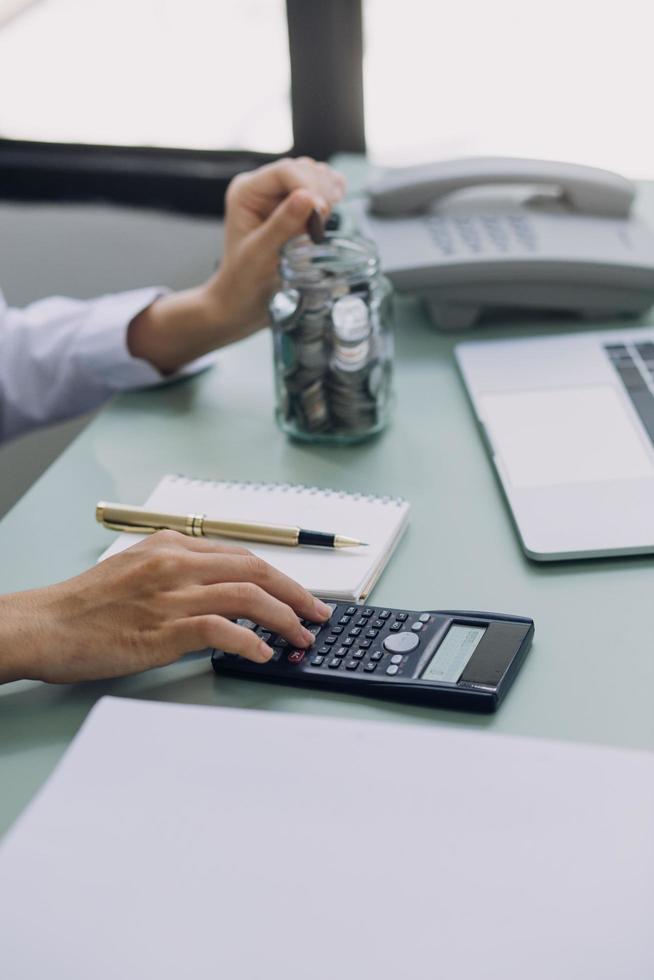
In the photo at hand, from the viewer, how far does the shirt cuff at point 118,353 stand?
102cm

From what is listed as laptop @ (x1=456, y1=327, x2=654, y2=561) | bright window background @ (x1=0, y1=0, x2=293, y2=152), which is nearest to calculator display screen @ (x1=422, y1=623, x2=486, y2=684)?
laptop @ (x1=456, y1=327, x2=654, y2=561)

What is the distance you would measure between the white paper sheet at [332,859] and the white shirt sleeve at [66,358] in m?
0.54

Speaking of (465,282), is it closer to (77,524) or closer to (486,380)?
(486,380)

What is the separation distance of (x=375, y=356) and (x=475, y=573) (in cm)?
23

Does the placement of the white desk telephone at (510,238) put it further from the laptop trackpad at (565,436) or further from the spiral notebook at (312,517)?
the spiral notebook at (312,517)

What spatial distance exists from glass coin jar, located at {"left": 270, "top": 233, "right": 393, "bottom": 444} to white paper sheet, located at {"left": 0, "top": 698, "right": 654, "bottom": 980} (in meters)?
0.37

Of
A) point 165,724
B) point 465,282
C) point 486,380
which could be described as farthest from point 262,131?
point 165,724

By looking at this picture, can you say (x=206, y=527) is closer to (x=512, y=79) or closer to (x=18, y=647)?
(x=18, y=647)

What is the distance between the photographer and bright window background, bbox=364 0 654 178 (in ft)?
4.89

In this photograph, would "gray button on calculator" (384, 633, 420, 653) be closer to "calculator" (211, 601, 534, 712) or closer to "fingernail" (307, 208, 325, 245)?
"calculator" (211, 601, 534, 712)

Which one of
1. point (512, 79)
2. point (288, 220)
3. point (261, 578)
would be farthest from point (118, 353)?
point (512, 79)

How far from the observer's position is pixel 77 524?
2.67 ft

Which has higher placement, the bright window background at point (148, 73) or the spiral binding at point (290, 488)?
the bright window background at point (148, 73)

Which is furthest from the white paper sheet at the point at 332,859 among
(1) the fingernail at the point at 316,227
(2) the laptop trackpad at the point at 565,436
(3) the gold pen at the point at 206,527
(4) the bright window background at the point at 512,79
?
(4) the bright window background at the point at 512,79
